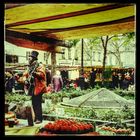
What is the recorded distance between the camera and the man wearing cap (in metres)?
5.90

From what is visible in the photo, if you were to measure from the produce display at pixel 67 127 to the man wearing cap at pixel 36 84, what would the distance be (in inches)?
7.6

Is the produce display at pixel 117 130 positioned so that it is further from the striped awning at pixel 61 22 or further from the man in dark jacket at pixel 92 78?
the striped awning at pixel 61 22

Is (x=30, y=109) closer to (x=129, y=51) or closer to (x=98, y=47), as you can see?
(x=98, y=47)

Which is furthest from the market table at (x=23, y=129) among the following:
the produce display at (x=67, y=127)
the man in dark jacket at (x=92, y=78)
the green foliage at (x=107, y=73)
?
the green foliage at (x=107, y=73)

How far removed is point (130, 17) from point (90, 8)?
694 millimetres

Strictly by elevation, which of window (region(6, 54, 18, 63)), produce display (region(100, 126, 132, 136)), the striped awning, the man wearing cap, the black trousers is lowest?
produce display (region(100, 126, 132, 136))

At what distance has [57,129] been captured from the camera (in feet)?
19.3

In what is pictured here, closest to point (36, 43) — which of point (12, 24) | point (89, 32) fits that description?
point (12, 24)

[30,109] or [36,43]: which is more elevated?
[36,43]

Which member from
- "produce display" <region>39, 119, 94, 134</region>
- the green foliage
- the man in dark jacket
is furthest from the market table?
the green foliage

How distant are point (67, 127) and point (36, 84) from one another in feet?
2.95

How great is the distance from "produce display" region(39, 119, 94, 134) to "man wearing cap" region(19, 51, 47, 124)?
0.19 meters

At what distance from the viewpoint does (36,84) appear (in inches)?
234

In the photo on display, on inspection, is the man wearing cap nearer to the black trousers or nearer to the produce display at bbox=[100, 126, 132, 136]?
the black trousers
